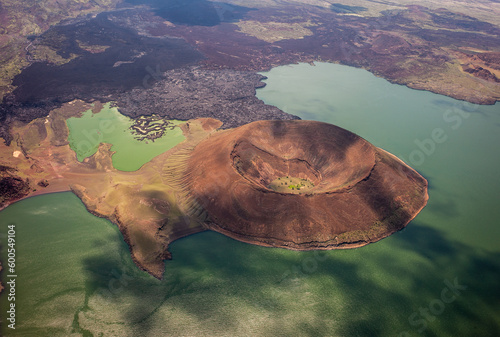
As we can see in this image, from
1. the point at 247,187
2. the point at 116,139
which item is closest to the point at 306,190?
the point at 247,187

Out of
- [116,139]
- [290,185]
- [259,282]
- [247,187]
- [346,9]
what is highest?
[346,9]

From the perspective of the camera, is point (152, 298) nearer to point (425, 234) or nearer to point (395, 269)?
point (395, 269)

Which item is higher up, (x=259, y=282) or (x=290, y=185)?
(x=290, y=185)

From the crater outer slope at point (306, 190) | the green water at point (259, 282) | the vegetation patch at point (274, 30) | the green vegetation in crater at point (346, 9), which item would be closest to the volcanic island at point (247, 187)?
the crater outer slope at point (306, 190)

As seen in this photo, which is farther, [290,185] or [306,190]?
[290,185]

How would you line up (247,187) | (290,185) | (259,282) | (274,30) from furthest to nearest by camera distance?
1. (274,30)
2. (290,185)
3. (247,187)
4. (259,282)

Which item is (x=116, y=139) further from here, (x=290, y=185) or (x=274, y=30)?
(x=274, y=30)
